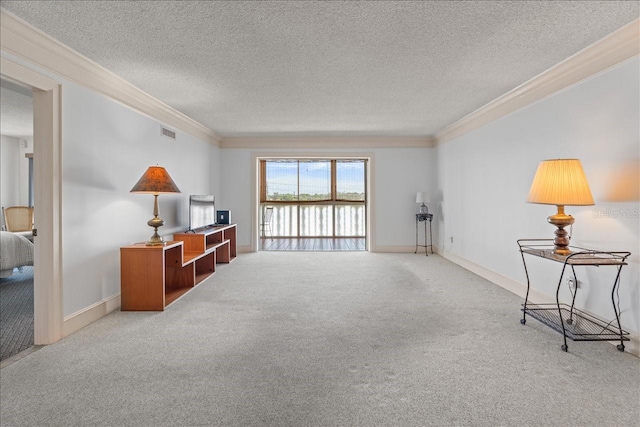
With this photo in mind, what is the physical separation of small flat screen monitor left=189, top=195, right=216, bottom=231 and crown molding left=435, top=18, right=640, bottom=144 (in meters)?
4.45

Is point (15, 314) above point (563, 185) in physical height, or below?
below

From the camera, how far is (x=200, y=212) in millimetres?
5199

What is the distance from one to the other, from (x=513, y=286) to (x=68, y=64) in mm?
5203

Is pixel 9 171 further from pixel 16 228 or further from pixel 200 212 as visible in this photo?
pixel 200 212

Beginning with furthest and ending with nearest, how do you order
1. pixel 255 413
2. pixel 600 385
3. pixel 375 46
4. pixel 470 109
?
pixel 470 109 → pixel 375 46 → pixel 600 385 → pixel 255 413

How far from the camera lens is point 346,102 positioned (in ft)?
14.1

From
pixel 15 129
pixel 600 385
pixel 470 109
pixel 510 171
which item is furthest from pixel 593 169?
pixel 15 129

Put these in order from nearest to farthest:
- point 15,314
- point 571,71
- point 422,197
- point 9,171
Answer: point 571,71 < point 15,314 < point 422,197 < point 9,171

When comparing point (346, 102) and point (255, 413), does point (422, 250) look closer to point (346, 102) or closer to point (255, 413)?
point (346, 102)

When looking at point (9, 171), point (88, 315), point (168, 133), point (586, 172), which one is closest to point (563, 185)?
point (586, 172)

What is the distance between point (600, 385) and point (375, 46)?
9.37ft

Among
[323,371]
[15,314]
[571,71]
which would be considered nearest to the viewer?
[323,371]

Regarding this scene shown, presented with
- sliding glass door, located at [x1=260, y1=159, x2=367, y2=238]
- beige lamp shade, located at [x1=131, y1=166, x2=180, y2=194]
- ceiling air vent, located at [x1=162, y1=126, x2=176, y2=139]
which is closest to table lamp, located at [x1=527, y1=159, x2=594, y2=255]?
beige lamp shade, located at [x1=131, y1=166, x2=180, y2=194]

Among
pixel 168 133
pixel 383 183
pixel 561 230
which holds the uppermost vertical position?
pixel 168 133
